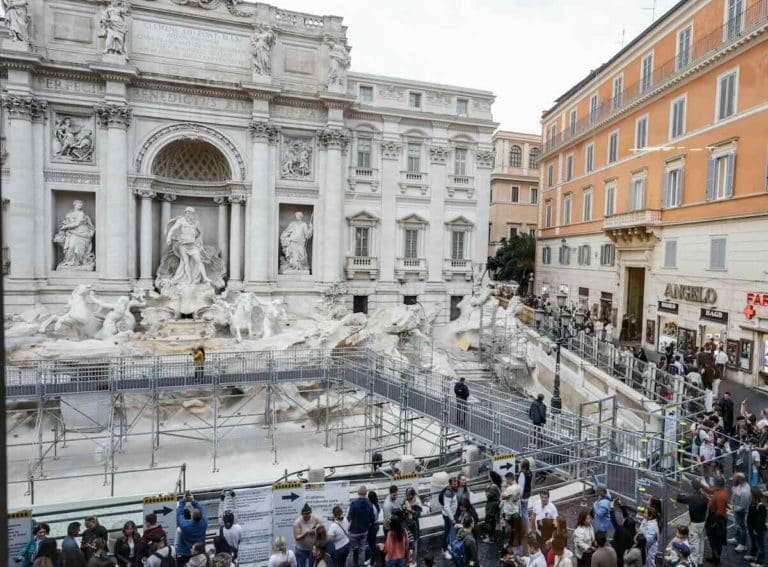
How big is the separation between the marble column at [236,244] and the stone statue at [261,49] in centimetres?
658

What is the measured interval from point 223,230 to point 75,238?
22.3 feet

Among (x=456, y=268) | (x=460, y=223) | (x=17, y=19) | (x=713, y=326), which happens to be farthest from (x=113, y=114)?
(x=713, y=326)

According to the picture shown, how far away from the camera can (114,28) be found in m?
24.4

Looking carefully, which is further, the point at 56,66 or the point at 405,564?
the point at 56,66

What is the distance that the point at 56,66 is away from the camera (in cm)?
2405

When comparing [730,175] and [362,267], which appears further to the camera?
[362,267]

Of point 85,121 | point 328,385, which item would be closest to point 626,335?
point 328,385

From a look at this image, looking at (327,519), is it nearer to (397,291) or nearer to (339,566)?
(339,566)

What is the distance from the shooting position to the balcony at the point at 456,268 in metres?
32.2

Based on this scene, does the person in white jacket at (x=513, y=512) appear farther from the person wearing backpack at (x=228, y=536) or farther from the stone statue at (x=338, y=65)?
the stone statue at (x=338, y=65)

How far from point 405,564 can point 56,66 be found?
25937 mm

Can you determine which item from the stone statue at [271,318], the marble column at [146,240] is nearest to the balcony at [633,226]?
the stone statue at [271,318]

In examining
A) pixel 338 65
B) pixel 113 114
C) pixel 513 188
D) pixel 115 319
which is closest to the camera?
pixel 115 319

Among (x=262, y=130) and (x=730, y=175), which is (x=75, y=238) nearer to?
(x=262, y=130)
